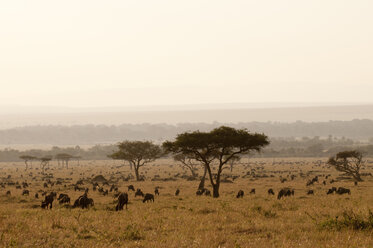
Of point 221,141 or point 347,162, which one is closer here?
point 221,141

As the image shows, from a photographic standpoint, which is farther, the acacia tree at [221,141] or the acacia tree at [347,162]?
the acacia tree at [347,162]

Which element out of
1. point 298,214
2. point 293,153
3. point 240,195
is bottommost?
point 293,153

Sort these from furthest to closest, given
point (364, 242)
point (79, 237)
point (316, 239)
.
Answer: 1. point (79, 237)
2. point (316, 239)
3. point (364, 242)

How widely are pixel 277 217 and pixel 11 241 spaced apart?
11646mm

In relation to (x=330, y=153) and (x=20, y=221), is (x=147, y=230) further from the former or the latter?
(x=330, y=153)

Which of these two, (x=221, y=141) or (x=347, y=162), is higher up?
(x=221, y=141)

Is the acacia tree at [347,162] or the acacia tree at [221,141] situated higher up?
the acacia tree at [221,141]

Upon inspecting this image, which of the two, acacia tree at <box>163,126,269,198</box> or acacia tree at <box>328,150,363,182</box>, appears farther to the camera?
acacia tree at <box>328,150,363,182</box>

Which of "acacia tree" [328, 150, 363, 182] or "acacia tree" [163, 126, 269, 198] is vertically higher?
"acacia tree" [163, 126, 269, 198]

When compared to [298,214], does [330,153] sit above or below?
below

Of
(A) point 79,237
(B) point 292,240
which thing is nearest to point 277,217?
(B) point 292,240

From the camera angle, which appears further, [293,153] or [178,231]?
[293,153]

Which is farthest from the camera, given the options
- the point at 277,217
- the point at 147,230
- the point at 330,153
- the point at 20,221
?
the point at 330,153

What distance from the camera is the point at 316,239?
13008mm
